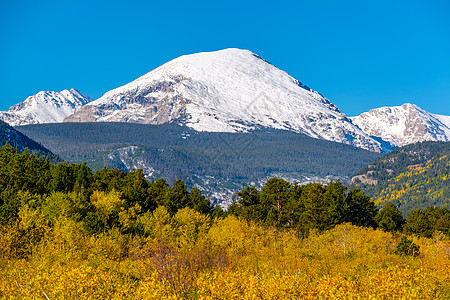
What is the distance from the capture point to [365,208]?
126m

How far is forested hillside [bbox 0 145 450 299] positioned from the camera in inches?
1384

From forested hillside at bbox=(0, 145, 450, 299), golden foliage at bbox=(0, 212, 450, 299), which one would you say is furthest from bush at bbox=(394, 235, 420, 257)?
golden foliage at bbox=(0, 212, 450, 299)

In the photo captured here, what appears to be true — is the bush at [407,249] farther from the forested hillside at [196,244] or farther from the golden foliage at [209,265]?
the golden foliage at [209,265]

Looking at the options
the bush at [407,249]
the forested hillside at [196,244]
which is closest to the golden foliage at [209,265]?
the forested hillside at [196,244]

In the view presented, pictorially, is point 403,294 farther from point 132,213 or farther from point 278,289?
point 132,213

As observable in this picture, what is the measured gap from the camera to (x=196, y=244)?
73.3 m

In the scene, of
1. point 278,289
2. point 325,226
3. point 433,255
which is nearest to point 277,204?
point 325,226

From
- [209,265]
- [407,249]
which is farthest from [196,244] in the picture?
[407,249]

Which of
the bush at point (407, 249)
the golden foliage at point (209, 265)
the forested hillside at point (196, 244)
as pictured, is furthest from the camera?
the bush at point (407, 249)

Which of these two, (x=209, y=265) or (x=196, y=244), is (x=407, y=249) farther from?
(x=209, y=265)

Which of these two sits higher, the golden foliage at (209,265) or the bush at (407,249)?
the bush at (407,249)

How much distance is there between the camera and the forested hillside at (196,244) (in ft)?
115

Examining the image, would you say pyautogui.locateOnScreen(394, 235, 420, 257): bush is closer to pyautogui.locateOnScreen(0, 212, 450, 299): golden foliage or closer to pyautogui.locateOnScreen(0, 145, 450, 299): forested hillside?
pyautogui.locateOnScreen(0, 145, 450, 299): forested hillside

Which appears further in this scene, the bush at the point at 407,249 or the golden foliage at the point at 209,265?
the bush at the point at 407,249
